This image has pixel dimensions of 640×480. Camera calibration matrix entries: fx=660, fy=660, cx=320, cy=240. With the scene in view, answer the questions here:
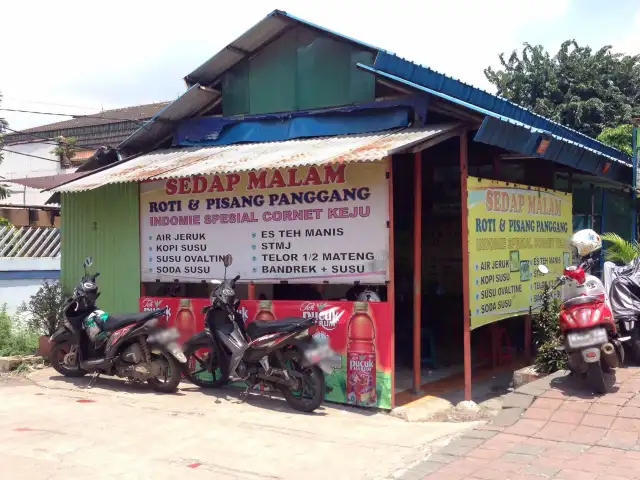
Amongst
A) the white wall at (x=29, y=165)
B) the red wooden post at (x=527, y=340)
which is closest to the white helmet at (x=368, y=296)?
the red wooden post at (x=527, y=340)

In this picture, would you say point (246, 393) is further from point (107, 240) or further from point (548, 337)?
point (107, 240)

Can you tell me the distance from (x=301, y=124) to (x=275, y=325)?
2563 mm

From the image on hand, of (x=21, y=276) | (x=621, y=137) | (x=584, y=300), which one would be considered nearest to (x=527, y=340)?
(x=584, y=300)

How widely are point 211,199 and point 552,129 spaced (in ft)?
14.7

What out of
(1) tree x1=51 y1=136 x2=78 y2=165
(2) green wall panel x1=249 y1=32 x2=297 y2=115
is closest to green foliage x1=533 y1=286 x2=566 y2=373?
(2) green wall panel x1=249 y1=32 x2=297 y2=115

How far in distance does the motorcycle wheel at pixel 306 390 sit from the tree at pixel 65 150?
2282cm

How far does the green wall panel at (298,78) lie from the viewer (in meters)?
7.42

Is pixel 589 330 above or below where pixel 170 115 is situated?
below

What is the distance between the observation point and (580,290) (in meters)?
5.86

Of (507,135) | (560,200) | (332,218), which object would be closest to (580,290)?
(507,135)

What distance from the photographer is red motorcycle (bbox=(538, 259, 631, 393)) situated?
219 inches

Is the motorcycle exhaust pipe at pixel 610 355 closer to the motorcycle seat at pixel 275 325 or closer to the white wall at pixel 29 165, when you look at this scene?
the motorcycle seat at pixel 275 325

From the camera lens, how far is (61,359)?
8.30 metres

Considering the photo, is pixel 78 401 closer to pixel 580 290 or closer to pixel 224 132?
pixel 224 132
